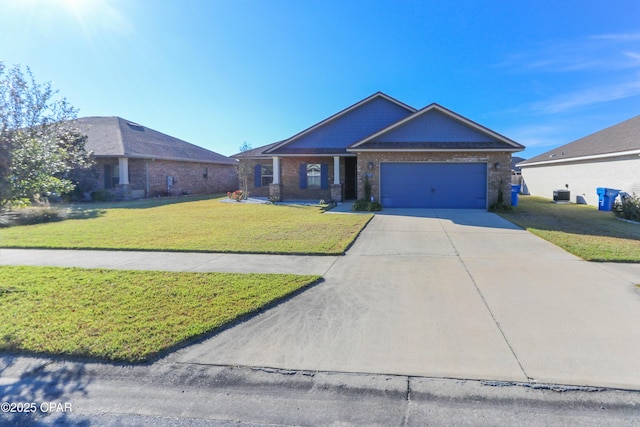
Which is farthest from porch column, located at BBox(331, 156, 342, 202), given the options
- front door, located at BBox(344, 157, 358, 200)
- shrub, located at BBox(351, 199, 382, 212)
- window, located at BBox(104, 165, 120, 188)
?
window, located at BBox(104, 165, 120, 188)

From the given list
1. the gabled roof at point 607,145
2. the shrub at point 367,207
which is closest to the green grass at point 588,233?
the gabled roof at point 607,145

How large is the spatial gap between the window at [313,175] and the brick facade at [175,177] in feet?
38.9

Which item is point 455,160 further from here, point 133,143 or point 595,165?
point 133,143

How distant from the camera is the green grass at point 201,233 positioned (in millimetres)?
8734

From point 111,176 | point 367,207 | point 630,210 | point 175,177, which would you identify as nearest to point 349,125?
point 367,207

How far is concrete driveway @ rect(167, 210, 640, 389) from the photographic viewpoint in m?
3.45

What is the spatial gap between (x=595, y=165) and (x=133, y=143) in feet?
96.1

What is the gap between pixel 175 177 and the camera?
27.6 metres

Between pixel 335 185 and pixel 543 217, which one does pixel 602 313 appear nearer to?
pixel 543 217

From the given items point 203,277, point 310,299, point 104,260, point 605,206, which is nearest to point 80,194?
point 104,260

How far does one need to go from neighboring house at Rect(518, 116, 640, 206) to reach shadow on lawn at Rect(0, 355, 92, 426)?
70.8ft

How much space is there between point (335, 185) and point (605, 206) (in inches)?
540

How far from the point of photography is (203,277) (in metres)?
6.19

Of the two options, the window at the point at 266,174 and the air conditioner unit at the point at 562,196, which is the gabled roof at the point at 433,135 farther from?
the air conditioner unit at the point at 562,196
